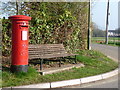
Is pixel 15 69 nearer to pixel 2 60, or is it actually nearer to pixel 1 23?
pixel 2 60

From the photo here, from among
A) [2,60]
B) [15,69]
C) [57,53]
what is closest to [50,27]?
[57,53]

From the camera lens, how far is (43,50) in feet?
24.8

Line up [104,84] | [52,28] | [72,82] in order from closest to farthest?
[72,82] → [104,84] → [52,28]

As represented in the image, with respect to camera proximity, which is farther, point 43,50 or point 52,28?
point 52,28

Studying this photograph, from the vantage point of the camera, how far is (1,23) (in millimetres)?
8141

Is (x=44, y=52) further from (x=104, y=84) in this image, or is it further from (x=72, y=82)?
(x=104, y=84)

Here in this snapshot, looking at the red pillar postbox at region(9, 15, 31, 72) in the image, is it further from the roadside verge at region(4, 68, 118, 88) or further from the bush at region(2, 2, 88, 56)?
the bush at region(2, 2, 88, 56)

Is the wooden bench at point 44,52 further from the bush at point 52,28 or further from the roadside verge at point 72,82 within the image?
the roadside verge at point 72,82

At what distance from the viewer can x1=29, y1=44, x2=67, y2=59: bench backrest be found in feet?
23.6

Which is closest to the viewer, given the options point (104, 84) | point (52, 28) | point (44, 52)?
point (104, 84)

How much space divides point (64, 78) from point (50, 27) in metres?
3.73

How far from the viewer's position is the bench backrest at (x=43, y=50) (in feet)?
23.6

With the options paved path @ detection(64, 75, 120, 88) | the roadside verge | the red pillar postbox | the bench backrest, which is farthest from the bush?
paved path @ detection(64, 75, 120, 88)

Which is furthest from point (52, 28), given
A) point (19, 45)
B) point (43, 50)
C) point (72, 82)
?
point (72, 82)
